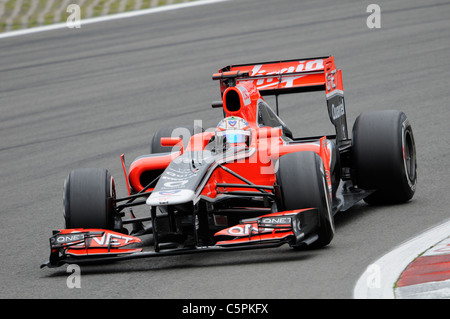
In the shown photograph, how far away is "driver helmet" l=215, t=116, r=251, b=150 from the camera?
27.2 feet

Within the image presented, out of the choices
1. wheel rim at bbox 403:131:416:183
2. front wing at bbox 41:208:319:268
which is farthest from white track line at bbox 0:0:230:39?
front wing at bbox 41:208:319:268

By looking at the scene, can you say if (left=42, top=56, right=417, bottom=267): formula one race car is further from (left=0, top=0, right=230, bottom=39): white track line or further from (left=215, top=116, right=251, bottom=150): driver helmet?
(left=0, top=0, right=230, bottom=39): white track line

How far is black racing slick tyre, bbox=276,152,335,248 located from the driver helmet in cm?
99

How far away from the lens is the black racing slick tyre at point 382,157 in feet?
28.8

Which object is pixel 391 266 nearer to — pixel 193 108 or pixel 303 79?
pixel 303 79

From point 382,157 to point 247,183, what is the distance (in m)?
1.84

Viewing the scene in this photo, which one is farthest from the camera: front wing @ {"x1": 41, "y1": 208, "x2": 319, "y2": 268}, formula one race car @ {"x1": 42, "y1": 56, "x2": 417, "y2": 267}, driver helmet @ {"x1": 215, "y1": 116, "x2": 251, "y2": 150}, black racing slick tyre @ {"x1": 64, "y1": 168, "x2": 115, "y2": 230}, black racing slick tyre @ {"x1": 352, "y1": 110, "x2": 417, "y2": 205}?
black racing slick tyre @ {"x1": 352, "y1": 110, "x2": 417, "y2": 205}

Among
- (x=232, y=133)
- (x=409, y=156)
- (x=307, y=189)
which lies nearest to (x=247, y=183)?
(x=307, y=189)

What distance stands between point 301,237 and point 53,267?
2.12 m

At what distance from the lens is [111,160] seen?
13.1 m

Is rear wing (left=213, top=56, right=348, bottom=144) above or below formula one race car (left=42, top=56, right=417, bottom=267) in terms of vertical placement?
above

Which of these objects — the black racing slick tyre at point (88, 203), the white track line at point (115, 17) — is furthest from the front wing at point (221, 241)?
the white track line at point (115, 17)

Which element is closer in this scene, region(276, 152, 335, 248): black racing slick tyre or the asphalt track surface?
the asphalt track surface

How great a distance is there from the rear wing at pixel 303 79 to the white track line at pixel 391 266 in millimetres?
2279
